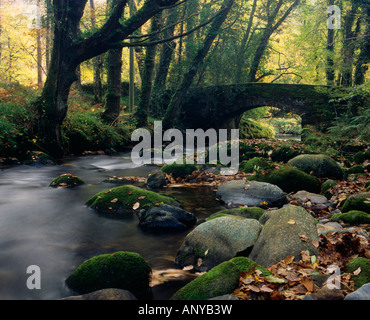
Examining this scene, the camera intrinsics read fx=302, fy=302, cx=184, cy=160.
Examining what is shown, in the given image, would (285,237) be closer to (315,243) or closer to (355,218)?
(315,243)

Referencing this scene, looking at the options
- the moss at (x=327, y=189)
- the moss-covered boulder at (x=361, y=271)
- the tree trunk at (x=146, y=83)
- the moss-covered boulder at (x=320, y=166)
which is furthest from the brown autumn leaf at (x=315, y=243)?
the tree trunk at (x=146, y=83)

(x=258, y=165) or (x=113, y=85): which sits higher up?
(x=113, y=85)

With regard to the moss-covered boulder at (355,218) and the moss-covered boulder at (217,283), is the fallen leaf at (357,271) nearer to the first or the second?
the moss-covered boulder at (217,283)

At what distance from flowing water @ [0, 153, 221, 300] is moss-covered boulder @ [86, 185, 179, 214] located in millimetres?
230

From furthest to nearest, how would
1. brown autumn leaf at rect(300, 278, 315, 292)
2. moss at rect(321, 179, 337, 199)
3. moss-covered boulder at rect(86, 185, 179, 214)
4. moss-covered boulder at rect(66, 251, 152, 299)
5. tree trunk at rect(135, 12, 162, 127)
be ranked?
A: 1. tree trunk at rect(135, 12, 162, 127)
2. moss at rect(321, 179, 337, 199)
3. moss-covered boulder at rect(86, 185, 179, 214)
4. moss-covered boulder at rect(66, 251, 152, 299)
5. brown autumn leaf at rect(300, 278, 315, 292)

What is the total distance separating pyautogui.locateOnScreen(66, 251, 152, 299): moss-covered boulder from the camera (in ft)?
10.6

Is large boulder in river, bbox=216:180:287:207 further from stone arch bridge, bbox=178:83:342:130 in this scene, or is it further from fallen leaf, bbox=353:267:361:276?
stone arch bridge, bbox=178:83:342:130

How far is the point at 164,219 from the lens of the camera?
17.4 ft

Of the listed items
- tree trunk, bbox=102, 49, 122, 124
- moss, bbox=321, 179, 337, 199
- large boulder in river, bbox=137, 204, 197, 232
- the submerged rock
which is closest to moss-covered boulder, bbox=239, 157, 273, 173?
moss, bbox=321, 179, 337, 199

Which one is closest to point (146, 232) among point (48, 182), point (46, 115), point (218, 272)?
point (218, 272)

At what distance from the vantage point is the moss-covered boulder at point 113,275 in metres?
3.22

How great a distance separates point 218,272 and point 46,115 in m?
10.1

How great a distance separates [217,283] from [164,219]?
2.60 metres

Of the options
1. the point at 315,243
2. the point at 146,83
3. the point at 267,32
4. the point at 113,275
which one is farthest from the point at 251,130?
the point at 113,275
